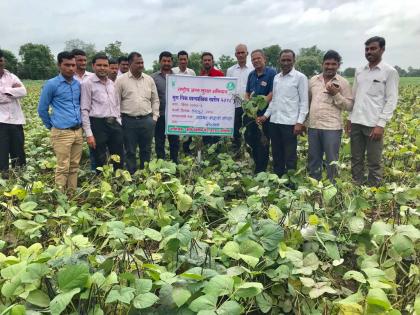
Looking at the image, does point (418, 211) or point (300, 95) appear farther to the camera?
point (300, 95)

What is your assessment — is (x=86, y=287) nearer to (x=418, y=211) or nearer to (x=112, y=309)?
(x=112, y=309)

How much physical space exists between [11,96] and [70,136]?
118 cm

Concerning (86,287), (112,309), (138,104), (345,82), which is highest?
(345,82)

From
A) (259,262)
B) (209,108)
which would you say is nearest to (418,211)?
(259,262)

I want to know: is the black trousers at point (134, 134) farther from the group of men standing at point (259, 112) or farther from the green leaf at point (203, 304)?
the green leaf at point (203, 304)

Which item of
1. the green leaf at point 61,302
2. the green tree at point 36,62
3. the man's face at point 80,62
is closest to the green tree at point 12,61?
the green tree at point 36,62

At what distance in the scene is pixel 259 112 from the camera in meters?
5.46

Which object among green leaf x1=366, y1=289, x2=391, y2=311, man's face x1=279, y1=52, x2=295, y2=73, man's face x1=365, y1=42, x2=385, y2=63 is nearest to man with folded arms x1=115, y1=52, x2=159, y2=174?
man's face x1=279, y1=52, x2=295, y2=73

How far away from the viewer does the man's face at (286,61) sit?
15.6 ft

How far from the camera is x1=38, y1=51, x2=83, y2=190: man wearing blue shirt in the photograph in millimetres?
4262

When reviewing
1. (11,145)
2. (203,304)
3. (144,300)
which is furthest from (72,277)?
(11,145)

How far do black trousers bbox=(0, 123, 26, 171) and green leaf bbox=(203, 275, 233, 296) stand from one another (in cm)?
381

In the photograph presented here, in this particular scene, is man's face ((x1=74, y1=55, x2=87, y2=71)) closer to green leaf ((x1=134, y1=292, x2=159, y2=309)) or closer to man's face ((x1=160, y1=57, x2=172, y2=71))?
man's face ((x1=160, y1=57, x2=172, y2=71))

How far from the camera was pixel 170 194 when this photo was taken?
12.5 ft
